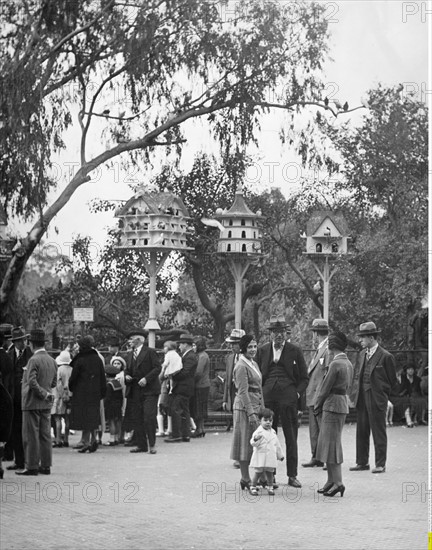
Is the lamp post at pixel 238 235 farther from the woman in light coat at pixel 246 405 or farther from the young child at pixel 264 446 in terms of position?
the young child at pixel 264 446

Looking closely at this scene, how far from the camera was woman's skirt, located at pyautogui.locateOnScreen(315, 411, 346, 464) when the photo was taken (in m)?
11.9

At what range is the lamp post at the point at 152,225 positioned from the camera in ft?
80.5

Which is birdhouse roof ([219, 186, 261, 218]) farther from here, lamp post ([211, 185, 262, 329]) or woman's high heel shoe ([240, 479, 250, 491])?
woman's high heel shoe ([240, 479, 250, 491])

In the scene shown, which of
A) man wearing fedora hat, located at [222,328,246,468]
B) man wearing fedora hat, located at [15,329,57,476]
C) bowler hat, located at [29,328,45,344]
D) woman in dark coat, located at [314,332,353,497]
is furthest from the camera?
man wearing fedora hat, located at [222,328,246,468]

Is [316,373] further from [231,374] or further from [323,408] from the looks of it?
[323,408]

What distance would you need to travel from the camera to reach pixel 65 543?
30.9ft

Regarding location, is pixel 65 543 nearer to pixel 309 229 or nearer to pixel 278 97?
pixel 309 229

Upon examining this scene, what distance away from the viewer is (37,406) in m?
14.2

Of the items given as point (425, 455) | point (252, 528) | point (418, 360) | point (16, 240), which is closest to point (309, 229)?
point (418, 360)

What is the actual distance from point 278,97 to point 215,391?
8.06m

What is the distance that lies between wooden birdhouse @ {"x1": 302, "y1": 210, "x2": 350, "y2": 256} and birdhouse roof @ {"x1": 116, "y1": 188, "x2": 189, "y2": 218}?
268cm

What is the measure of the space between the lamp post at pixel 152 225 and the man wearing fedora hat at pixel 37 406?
9613mm

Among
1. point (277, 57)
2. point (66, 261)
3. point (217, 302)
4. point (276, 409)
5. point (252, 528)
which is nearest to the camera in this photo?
→ point (252, 528)

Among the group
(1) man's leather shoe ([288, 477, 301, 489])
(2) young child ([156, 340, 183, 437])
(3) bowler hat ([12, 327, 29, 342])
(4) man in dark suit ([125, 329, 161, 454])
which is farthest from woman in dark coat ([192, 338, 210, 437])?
(1) man's leather shoe ([288, 477, 301, 489])
